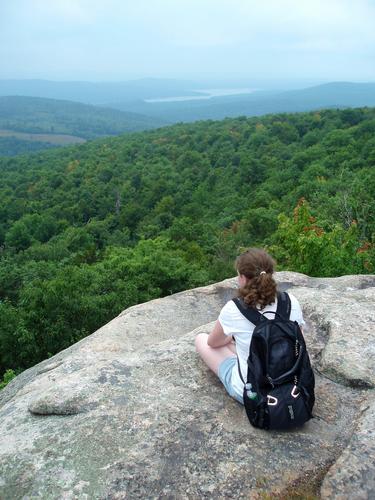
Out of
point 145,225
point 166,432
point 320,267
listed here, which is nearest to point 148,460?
point 166,432

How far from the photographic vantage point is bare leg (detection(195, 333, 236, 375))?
18.8 feet

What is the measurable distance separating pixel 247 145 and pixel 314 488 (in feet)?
253

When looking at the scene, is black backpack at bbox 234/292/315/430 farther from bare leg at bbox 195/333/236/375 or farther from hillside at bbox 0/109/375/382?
hillside at bbox 0/109/375/382

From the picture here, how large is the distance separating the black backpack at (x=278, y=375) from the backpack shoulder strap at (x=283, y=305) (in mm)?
60

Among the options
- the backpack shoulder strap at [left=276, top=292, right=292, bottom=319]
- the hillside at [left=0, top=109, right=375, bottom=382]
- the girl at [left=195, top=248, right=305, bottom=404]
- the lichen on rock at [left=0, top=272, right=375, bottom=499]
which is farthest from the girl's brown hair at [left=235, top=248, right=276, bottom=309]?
the hillside at [left=0, top=109, right=375, bottom=382]

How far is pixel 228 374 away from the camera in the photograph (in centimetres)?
546

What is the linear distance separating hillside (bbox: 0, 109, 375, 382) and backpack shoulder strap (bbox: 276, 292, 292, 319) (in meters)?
11.4

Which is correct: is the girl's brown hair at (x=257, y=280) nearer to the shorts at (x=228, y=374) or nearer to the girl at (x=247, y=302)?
the girl at (x=247, y=302)

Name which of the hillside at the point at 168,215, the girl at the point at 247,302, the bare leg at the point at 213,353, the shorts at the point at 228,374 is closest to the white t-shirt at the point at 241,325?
the girl at the point at 247,302

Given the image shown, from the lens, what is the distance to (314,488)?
14.2ft

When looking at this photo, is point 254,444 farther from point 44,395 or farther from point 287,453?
point 44,395

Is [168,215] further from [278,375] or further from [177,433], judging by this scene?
[278,375]

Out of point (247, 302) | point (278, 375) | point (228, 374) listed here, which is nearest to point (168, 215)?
point (228, 374)

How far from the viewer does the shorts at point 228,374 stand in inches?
211
